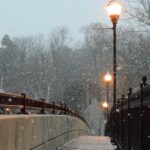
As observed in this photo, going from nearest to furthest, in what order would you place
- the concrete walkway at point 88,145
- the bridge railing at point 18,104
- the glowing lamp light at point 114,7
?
the bridge railing at point 18,104 < the concrete walkway at point 88,145 < the glowing lamp light at point 114,7

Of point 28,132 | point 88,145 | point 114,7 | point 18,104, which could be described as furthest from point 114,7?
point 28,132

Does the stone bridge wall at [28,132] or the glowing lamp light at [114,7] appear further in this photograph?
the glowing lamp light at [114,7]

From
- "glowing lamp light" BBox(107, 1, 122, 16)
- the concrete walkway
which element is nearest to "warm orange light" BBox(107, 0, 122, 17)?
"glowing lamp light" BBox(107, 1, 122, 16)

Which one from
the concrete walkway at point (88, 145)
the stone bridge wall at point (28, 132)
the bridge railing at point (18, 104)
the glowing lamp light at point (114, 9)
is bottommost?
the concrete walkway at point (88, 145)

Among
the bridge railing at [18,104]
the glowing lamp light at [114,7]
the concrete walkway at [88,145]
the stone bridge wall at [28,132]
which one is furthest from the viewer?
the glowing lamp light at [114,7]

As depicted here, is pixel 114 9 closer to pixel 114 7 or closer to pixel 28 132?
pixel 114 7

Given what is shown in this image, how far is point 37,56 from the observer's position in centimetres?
16438

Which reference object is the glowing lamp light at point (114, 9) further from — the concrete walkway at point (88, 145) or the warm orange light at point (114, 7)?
→ the concrete walkway at point (88, 145)

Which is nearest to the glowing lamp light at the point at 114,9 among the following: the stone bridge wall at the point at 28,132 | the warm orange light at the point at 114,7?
the warm orange light at the point at 114,7

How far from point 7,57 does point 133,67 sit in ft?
307

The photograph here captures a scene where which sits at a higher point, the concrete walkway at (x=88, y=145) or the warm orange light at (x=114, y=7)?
the warm orange light at (x=114, y=7)

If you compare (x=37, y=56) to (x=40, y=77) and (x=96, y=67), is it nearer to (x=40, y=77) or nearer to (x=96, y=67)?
(x=40, y=77)

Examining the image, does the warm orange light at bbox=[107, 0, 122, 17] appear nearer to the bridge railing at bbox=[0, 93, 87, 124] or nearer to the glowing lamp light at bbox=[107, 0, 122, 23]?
the glowing lamp light at bbox=[107, 0, 122, 23]

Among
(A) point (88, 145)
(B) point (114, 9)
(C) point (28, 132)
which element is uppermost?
(B) point (114, 9)
